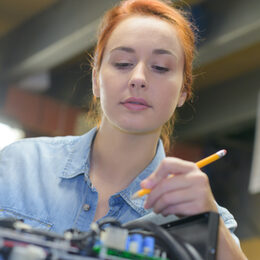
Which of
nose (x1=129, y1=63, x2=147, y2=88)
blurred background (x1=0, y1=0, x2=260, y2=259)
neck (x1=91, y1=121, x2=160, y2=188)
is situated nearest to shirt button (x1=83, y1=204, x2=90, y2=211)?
neck (x1=91, y1=121, x2=160, y2=188)

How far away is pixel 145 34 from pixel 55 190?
0.34 metres

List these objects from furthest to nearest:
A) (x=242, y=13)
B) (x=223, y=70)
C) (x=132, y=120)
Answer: (x=223, y=70) → (x=242, y=13) → (x=132, y=120)

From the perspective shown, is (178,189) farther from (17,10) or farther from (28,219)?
(17,10)

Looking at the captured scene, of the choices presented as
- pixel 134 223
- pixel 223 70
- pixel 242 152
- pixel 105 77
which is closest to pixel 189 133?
pixel 242 152

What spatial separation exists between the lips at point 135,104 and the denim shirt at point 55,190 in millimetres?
157

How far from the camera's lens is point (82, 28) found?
2.86m

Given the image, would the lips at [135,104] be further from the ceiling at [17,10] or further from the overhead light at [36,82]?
the overhead light at [36,82]

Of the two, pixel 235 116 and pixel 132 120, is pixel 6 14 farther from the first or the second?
pixel 132 120

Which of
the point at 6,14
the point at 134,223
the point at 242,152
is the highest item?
the point at 6,14

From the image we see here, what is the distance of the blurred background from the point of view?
2.88 m

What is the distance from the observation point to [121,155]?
1.05m

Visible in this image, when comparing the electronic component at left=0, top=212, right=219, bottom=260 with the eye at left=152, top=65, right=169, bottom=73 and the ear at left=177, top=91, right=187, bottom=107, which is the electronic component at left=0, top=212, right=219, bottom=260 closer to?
the eye at left=152, top=65, right=169, bottom=73

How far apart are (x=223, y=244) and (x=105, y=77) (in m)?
0.42

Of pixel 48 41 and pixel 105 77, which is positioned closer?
pixel 105 77
